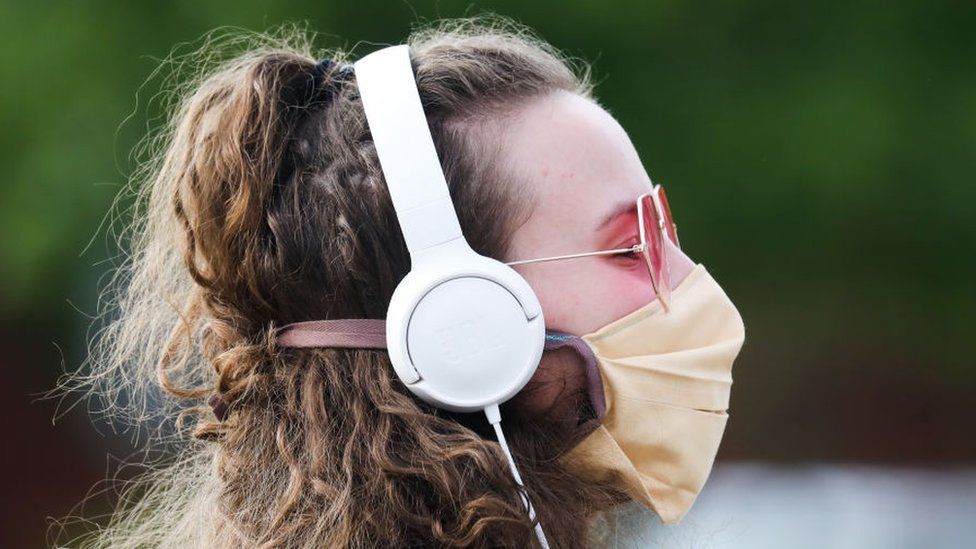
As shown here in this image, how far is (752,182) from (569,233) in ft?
17.9

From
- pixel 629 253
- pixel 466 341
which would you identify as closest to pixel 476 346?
pixel 466 341

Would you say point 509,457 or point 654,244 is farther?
point 654,244

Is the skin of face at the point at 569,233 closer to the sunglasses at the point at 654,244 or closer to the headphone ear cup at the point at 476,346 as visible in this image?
the sunglasses at the point at 654,244

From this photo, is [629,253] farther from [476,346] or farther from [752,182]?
[752,182]

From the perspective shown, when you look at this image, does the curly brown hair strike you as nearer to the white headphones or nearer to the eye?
the white headphones

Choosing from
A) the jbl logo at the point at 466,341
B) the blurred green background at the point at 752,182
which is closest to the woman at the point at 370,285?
the jbl logo at the point at 466,341

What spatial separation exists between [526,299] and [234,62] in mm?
837

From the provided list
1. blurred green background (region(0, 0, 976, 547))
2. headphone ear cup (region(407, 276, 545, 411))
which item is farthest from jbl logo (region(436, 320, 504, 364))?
blurred green background (region(0, 0, 976, 547))

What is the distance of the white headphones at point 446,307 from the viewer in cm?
176

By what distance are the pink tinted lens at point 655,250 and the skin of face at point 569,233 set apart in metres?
0.01

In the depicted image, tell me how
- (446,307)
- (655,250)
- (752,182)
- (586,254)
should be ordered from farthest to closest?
(752,182)
(655,250)
(586,254)
(446,307)

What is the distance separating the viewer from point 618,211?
6.50 ft

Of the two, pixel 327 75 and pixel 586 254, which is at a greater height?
pixel 327 75

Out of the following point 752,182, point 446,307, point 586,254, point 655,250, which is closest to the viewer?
point 446,307
